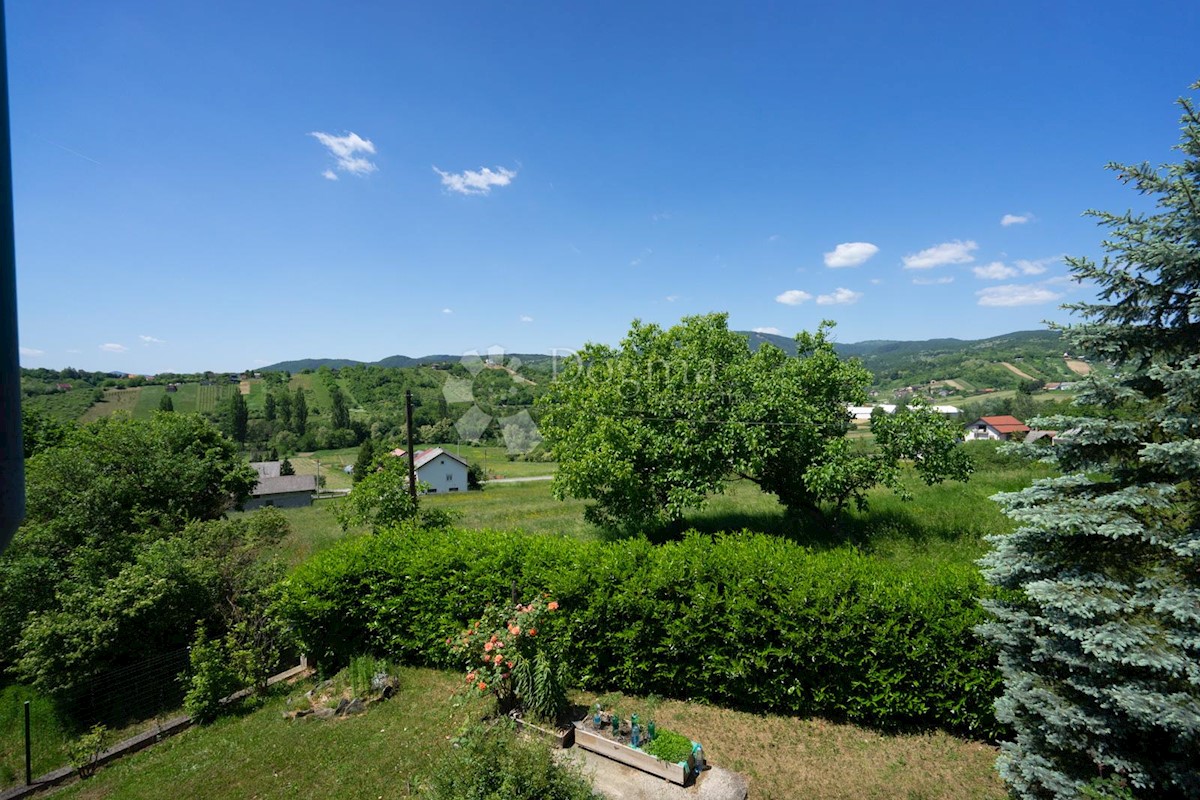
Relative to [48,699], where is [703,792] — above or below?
above

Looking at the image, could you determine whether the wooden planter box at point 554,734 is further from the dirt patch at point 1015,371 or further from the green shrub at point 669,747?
the dirt patch at point 1015,371

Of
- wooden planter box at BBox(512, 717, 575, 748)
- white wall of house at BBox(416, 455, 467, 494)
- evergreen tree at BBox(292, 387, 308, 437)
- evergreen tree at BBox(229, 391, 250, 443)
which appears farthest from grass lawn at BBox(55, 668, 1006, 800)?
Result: evergreen tree at BBox(292, 387, 308, 437)

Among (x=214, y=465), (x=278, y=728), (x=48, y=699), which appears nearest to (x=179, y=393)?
(x=214, y=465)

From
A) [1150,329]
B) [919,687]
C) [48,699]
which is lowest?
[48,699]

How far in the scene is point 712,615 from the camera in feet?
23.3

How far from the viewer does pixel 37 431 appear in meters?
24.3

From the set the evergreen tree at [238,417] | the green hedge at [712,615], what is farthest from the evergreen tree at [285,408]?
the green hedge at [712,615]

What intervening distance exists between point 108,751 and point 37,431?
2483 cm

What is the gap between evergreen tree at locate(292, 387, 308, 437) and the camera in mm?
74188

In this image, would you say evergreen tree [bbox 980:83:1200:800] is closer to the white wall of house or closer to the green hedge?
the green hedge

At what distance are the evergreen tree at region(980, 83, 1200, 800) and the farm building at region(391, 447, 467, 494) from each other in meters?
48.8

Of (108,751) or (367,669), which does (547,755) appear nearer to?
(367,669)

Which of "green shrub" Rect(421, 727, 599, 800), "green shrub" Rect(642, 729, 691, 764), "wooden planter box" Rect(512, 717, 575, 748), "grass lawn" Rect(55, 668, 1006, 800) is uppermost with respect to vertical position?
"green shrub" Rect(421, 727, 599, 800)

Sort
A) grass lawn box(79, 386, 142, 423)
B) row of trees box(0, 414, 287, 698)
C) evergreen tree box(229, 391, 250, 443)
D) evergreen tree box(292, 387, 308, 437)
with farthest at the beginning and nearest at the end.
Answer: evergreen tree box(292, 387, 308, 437) → evergreen tree box(229, 391, 250, 443) → grass lawn box(79, 386, 142, 423) → row of trees box(0, 414, 287, 698)
